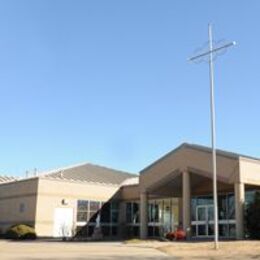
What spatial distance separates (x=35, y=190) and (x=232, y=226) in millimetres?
15236

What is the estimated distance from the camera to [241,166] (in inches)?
1312

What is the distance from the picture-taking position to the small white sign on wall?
1727 inches

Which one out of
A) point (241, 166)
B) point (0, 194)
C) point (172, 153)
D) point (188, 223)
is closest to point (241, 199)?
point (241, 166)

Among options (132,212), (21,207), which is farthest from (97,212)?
(21,207)

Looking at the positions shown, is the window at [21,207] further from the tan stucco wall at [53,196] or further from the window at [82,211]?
the window at [82,211]

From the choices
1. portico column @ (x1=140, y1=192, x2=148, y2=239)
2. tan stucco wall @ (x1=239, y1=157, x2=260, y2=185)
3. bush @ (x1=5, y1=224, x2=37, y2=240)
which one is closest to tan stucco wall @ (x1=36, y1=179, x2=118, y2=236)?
bush @ (x1=5, y1=224, x2=37, y2=240)

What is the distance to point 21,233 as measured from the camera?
40.2 m

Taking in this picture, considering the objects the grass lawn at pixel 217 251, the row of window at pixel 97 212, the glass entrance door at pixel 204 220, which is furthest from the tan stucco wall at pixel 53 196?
the grass lawn at pixel 217 251

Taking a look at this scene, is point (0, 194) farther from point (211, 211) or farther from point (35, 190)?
point (211, 211)

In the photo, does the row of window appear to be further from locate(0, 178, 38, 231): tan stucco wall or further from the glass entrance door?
the glass entrance door

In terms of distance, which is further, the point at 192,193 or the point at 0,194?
the point at 0,194

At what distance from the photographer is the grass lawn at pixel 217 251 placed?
22.2m

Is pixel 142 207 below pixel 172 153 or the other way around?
below

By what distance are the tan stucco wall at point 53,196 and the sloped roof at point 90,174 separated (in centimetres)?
74
